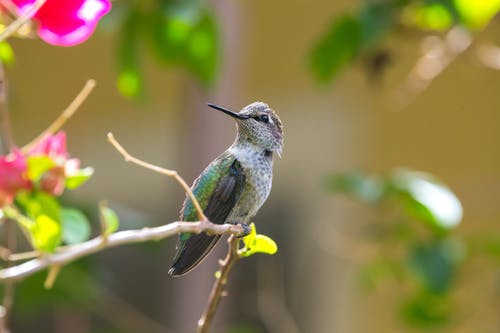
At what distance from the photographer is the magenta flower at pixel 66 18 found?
666 mm

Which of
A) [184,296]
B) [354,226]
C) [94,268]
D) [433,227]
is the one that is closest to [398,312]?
[433,227]

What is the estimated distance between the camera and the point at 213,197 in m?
0.79

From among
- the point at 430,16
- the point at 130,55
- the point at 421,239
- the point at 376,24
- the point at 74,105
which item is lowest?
the point at 74,105

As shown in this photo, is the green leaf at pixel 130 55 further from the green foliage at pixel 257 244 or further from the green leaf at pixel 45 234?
the green foliage at pixel 257 244

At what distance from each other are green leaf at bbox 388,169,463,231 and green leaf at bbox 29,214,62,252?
0.90 meters

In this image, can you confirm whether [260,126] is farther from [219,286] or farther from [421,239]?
[421,239]

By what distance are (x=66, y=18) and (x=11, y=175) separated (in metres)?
0.19

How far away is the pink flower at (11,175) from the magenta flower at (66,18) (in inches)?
5.6

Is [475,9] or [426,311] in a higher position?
[475,9]

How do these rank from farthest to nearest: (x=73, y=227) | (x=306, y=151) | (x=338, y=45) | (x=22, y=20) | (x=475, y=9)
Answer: (x=306, y=151)
(x=338, y=45)
(x=475, y=9)
(x=73, y=227)
(x=22, y=20)

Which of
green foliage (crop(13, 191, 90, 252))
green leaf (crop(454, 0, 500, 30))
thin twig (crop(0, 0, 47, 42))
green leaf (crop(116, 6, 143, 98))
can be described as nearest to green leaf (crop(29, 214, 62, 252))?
green foliage (crop(13, 191, 90, 252))

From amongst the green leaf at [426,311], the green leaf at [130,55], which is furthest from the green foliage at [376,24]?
the green leaf at [426,311]

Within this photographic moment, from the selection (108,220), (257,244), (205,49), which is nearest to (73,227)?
(108,220)

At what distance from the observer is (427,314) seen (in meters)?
1.86
